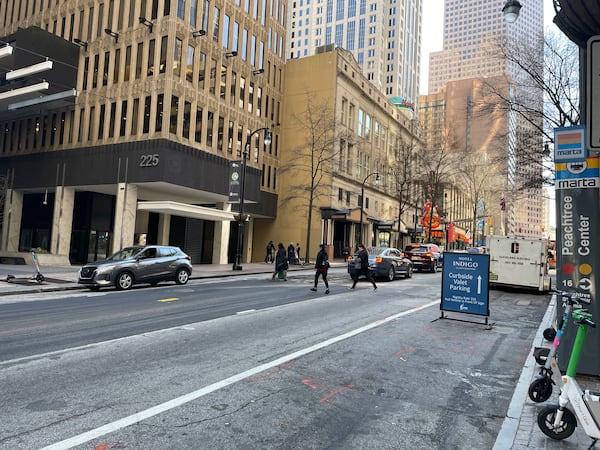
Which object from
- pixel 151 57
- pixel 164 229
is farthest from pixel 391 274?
pixel 151 57

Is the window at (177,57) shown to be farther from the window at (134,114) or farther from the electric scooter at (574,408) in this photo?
the electric scooter at (574,408)

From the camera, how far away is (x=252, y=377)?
5.36 metres

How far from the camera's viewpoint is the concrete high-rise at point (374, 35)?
10888 cm

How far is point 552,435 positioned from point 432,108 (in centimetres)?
13969

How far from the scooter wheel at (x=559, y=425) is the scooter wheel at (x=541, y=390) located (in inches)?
26.3

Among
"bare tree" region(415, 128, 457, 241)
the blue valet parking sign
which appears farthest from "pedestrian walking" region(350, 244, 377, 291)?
"bare tree" region(415, 128, 457, 241)

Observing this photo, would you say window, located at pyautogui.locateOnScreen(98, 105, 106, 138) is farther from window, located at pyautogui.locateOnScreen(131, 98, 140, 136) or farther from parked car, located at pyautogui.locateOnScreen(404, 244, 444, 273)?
parked car, located at pyautogui.locateOnScreen(404, 244, 444, 273)

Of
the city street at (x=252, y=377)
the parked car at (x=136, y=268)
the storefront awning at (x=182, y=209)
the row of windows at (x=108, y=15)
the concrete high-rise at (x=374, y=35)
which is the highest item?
the concrete high-rise at (x=374, y=35)

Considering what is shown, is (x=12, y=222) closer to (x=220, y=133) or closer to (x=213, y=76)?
(x=220, y=133)

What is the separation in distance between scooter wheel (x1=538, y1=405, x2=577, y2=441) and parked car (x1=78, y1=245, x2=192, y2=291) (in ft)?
46.0

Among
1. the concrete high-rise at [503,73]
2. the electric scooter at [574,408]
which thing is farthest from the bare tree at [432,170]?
the electric scooter at [574,408]

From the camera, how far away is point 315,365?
599 cm

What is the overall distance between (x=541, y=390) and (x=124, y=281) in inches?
548

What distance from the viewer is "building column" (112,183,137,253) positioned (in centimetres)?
2689
